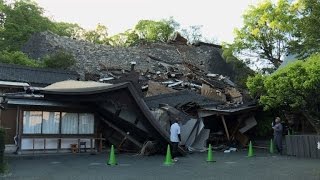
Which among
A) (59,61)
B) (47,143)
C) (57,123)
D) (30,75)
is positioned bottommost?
(47,143)

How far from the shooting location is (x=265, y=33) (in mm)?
39344

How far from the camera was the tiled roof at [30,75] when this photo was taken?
23688 millimetres

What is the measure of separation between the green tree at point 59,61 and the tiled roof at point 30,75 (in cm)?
656

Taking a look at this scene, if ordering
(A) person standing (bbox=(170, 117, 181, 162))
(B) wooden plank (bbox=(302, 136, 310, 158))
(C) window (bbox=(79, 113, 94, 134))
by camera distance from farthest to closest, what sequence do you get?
(C) window (bbox=(79, 113, 94, 134)), (B) wooden plank (bbox=(302, 136, 310, 158)), (A) person standing (bbox=(170, 117, 181, 162))

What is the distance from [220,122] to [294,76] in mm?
7249

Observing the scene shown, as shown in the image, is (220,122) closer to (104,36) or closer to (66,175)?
(66,175)

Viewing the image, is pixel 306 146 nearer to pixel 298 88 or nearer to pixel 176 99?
pixel 298 88

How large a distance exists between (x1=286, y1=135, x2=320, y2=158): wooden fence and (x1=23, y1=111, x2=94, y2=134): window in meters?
10.4

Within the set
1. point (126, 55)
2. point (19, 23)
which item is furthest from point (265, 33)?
point (19, 23)

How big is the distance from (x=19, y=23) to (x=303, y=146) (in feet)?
128

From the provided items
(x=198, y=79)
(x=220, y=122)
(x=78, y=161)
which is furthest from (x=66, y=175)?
(x=198, y=79)

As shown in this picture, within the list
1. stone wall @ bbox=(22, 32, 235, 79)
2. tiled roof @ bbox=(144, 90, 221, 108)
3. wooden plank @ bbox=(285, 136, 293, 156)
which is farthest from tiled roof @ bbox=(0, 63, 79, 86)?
wooden plank @ bbox=(285, 136, 293, 156)

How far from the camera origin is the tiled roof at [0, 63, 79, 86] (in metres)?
23.7

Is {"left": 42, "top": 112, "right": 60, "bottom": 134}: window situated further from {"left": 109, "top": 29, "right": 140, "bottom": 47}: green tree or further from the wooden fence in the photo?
{"left": 109, "top": 29, "right": 140, "bottom": 47}: green tree
